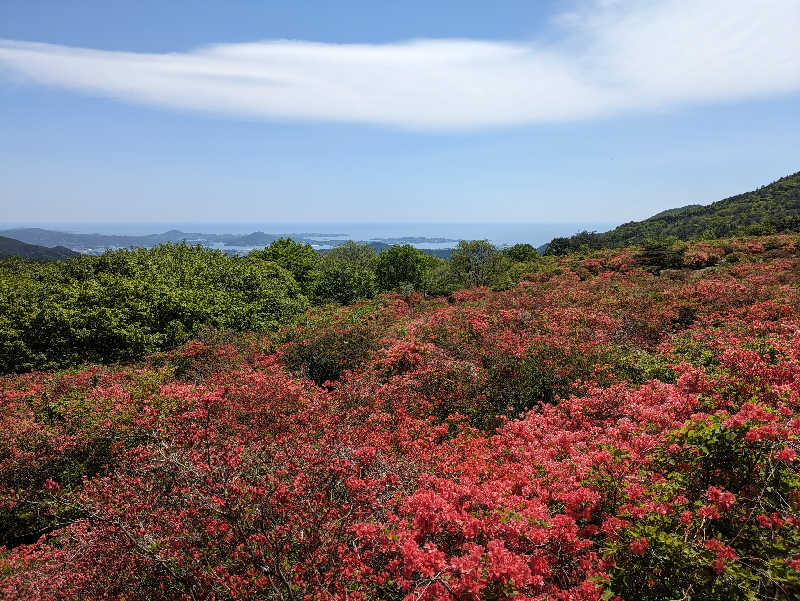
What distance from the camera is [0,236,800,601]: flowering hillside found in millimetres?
3762

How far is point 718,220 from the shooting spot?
81875 mm

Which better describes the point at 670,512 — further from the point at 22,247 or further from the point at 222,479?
the point at 22,247

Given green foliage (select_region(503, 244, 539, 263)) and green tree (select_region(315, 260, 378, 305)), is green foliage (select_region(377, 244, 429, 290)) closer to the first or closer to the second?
green tree (select_region(315, 260, 378, 305))

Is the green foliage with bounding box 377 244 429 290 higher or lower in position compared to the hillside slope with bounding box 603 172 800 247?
lower

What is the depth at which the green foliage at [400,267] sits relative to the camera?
46188 mm

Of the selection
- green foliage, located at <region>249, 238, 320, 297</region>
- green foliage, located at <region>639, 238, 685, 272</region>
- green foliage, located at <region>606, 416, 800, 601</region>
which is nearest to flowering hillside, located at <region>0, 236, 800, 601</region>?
green foliage, located at <region>606, 416, 800, 601</region>

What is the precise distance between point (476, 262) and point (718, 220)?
76.2 m

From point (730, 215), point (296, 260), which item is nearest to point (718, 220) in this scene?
point (730, 215)

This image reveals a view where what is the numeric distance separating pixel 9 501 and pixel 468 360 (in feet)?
34.5

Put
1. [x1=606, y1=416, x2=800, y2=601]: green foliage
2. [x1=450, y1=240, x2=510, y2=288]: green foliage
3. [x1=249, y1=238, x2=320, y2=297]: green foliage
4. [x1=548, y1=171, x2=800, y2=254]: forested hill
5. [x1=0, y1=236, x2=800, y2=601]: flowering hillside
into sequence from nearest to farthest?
[x1=606, y1=416, x2=800, y2=601]: green foliage < [x1=0, y1=236, x2=800, y2=601]: flowering hillside < [x1=450, y1=240, x2=510, y2=288]: green foliage < [x1=249, y1=238, x2=320, y2=297]: green foliage < [x1=548, y1=171, x2=800, y2=254]: forested hill

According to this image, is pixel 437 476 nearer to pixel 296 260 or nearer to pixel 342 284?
pixel 342 284

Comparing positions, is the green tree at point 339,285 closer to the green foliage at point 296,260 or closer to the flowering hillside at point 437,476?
the green foliage at point 296,260

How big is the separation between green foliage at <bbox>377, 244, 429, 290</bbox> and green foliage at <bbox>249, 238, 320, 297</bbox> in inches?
334

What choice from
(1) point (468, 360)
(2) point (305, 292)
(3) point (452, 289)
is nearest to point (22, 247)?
(2) point (305, 292)
